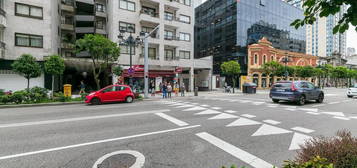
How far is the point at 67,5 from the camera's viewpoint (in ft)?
75.4

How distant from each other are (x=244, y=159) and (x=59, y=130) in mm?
5832

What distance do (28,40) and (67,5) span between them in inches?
371

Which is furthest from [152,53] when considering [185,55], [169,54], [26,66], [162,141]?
[162,141]

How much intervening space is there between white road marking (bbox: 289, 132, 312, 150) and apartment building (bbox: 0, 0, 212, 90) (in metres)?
16.2

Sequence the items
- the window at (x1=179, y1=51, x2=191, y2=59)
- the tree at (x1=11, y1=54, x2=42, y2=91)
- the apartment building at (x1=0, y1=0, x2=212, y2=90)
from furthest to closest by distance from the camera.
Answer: the window at (x1=179, y1=51, x2=191, y2=59), the apartment building at (x1=0, y1=0, x2=212, y2=90), the tree at (x1=11, y1=54, x2=42, y2=91)

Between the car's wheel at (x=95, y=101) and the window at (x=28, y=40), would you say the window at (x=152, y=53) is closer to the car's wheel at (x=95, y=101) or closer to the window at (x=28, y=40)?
the window at (x=28, y=40)

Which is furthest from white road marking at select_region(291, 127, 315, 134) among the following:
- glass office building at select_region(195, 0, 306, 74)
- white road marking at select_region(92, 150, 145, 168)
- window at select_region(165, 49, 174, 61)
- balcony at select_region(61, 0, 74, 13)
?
glass office building at select_region(195, 0, 306, 74)

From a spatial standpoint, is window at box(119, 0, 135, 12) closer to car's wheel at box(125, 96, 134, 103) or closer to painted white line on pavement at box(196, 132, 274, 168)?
car's wheel at box(125, 96, 134, 103)

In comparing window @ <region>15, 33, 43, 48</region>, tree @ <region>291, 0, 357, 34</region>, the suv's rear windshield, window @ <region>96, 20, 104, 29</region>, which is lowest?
the suv's rear windshield

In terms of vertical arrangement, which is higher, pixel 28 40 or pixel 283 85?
pixel 28 40

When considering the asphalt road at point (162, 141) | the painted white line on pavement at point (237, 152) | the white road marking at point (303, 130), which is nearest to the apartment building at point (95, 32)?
the asphalt road at point (162, 141)

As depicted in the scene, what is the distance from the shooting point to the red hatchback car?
11.6m

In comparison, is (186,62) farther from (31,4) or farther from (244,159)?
(244,159)

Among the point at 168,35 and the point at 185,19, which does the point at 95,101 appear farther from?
the point at 185,19
